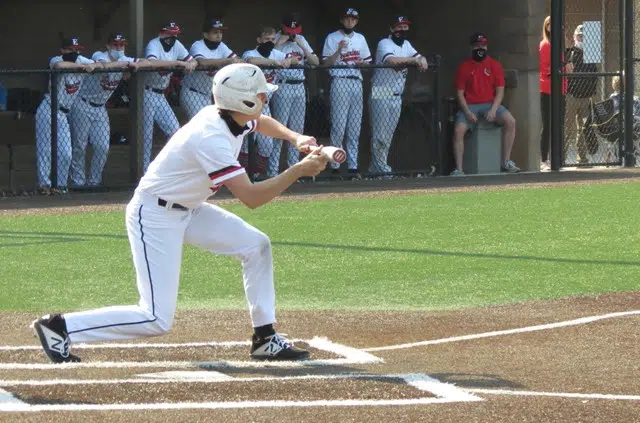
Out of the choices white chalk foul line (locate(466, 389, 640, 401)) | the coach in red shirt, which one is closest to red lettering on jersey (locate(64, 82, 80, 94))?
the coach in red shirt

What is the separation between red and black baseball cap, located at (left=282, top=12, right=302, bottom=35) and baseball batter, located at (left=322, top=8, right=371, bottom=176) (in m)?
0.53

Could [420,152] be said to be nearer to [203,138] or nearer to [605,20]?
[605,20]

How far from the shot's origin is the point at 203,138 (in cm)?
656

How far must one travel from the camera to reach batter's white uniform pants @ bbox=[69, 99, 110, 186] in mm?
15703

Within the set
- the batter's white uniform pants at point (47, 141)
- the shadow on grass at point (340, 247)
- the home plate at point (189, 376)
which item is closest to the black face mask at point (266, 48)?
the batter's white uniform pants at point (47, 141)

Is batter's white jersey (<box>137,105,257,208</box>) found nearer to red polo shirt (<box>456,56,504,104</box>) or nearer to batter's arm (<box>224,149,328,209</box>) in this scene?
batter's arm (<box>224,149,328,209</box>)

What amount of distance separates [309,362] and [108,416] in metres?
1.53

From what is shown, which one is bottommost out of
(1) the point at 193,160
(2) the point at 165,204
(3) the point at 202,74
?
(2) the point at 165,204

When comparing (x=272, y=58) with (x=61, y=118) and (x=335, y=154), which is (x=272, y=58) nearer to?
(x=61, y=118)

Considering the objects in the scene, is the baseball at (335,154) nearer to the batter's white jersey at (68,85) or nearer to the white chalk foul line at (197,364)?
the white chalk foul line at (197,364)

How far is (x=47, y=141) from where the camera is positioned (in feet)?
50.6

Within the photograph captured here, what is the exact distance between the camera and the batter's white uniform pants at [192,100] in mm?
16125

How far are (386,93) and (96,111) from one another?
3786 millimetres

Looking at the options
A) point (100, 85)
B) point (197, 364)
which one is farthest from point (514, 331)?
point (100, 85)
